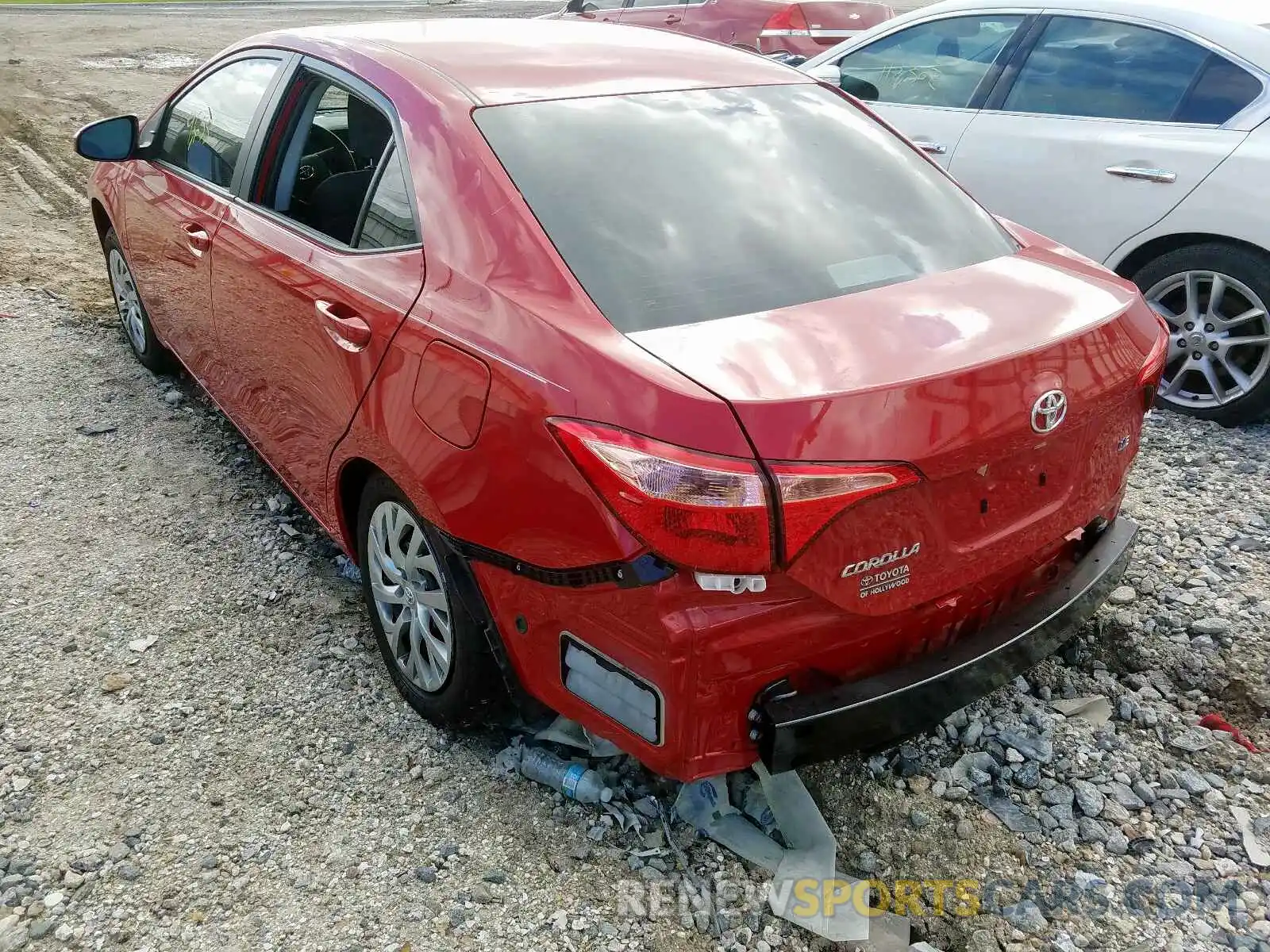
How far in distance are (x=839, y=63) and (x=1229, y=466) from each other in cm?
302

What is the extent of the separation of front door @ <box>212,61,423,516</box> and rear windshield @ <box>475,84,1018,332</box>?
41 centimetres

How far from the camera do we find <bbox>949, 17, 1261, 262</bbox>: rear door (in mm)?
4410

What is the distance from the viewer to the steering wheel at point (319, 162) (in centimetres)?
318

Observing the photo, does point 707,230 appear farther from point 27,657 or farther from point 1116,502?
point 27,657

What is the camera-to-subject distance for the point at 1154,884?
7.81 ft

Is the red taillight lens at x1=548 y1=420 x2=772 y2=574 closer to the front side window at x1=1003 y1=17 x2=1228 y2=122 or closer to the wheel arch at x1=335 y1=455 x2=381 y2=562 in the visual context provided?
the wheel arch at x1=335 y1=455 x2=381 y2=562

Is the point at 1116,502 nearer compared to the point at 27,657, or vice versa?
the point at 1116,502

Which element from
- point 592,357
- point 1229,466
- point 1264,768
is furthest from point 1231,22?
point 592,357

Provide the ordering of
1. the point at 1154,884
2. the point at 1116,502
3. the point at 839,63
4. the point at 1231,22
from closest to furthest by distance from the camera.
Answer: the point at 1154,884 < the point at 1116,502 < the point at 1231,22 < the point at 839,63

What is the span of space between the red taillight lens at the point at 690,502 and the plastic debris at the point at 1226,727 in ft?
5.59

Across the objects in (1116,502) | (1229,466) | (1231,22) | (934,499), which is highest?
(1231,22)

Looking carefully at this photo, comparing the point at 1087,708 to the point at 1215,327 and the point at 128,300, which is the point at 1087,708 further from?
the point at 128,300

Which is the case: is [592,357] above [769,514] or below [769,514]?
above

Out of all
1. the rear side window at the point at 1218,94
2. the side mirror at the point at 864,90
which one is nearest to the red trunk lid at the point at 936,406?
the rear side window at the point at 1218,94
